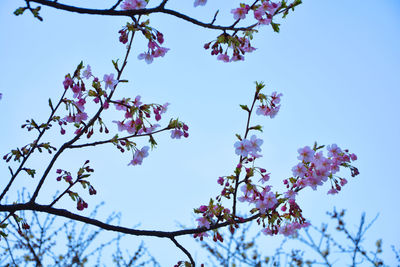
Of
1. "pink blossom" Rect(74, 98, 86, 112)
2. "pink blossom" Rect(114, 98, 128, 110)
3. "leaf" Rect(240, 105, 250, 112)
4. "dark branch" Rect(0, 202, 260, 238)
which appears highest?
"pink blossom" Rect(74, 98, 86, 112)

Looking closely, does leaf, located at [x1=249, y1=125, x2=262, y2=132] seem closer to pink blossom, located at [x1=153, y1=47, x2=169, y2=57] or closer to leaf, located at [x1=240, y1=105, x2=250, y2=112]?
leaf, located at [x1=240, y1=105, x2=250, y2=112]

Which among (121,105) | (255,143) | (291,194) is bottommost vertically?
(291,194)

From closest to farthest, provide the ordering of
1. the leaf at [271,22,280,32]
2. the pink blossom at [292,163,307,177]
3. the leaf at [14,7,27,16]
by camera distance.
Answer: the leaf at [14,7,27,16], the leaf at [271,22,280,32], the pink blossom at [292,163,307,177]

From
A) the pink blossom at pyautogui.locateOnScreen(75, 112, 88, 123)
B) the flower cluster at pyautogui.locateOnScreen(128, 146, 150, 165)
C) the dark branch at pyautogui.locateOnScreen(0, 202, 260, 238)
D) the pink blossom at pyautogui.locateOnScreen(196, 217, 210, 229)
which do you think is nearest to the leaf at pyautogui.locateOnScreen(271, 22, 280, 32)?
the flower cluster at pyautogui.locateOnScreen(128, 146, 150, 165)

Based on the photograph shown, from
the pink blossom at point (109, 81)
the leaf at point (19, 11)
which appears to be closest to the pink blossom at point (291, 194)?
the pink blossom at point (109, 81)

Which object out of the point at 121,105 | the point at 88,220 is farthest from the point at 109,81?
the point at 88,220

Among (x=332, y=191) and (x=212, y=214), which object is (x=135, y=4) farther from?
(x=332, y=191)

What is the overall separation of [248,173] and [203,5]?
1.34 meters

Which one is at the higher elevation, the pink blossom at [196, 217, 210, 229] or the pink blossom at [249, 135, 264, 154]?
the pink blossom at [249, 135, 264, 154]

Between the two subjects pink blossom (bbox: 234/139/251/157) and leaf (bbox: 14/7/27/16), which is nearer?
leaf (bbox: 14/7/27/16)

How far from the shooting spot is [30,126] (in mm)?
2830

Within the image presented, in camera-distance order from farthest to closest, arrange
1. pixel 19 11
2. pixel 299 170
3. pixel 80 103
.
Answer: pixel 299 170 → pixel 80 103 → pixel 19 11

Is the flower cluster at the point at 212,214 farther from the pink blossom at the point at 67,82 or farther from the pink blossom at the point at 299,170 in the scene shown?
the pink blossom at the point at 67,82

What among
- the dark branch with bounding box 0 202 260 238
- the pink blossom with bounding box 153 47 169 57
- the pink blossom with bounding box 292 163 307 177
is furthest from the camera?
the pink blossom with bounding box 292 163 307 177
